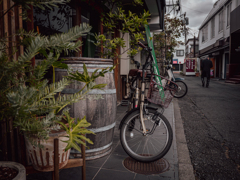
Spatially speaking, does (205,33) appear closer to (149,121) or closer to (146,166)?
(149,121)

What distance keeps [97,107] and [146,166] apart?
3.19 ft

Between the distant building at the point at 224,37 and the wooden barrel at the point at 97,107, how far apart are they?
16838 mm

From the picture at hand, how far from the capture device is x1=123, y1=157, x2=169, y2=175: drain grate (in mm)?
2389

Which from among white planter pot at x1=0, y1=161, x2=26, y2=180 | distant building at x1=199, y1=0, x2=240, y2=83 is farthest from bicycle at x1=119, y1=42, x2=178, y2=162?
distant building at x1=199, y1=0, x2=240, y2=83

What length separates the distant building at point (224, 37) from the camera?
1694cm

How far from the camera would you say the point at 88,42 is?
4.61 m

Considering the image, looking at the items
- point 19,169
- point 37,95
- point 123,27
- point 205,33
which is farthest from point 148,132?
point 205,33

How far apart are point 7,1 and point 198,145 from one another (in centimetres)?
340

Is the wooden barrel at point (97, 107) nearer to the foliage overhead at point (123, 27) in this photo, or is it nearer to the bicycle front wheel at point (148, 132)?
the bicycle front wheel at point (148, 132)

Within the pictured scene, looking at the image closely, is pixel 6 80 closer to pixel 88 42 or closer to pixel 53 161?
pixel 53 161

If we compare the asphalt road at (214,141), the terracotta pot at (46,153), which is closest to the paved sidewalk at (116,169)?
the asphalt road at (214,141)

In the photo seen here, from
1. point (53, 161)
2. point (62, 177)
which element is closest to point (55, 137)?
point (53, 161)

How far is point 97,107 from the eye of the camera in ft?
8.00

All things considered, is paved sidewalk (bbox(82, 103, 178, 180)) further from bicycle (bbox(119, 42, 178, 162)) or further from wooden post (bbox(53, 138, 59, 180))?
wooden post (bbox(53, 138, 59, 180))
